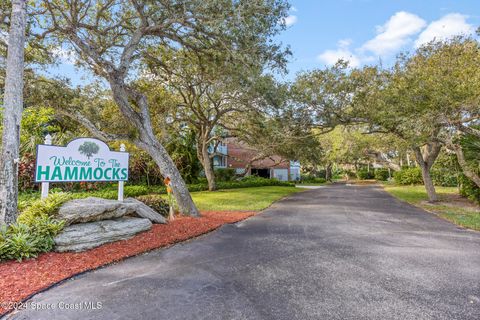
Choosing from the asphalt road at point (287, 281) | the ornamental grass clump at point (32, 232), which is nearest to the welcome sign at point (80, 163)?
the ornamental grass clump at point (32, 232)

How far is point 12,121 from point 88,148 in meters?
1.97

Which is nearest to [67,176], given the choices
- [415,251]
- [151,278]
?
[151,278]

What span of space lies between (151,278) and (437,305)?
395 centimetres

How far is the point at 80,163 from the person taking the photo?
6734mm

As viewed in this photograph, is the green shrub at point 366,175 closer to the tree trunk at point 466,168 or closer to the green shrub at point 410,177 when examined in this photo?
the green shrub at point 410,177

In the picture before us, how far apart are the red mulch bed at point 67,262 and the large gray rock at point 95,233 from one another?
135 millimetres

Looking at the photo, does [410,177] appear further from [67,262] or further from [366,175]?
[67,262]

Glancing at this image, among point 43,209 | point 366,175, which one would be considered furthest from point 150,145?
point 366,175

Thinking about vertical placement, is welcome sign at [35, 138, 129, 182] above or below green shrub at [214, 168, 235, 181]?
above

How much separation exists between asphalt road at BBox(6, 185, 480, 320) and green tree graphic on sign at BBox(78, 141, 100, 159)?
345cm

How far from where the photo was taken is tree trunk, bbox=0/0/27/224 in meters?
4.91

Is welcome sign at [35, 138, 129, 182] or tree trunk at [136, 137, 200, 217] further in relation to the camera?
tree trunk at [136, 137, 200, 217]

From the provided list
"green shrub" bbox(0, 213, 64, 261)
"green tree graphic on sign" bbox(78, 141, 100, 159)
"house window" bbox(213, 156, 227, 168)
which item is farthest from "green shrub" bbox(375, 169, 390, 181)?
"green shrub" bbox(0, 213, 64, 261)

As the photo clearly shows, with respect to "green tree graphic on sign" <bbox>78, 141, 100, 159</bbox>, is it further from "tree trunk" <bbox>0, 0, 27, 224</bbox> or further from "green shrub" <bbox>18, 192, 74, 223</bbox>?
"tree trunk" <bbox>0, 0, 27, 224</bbox>
